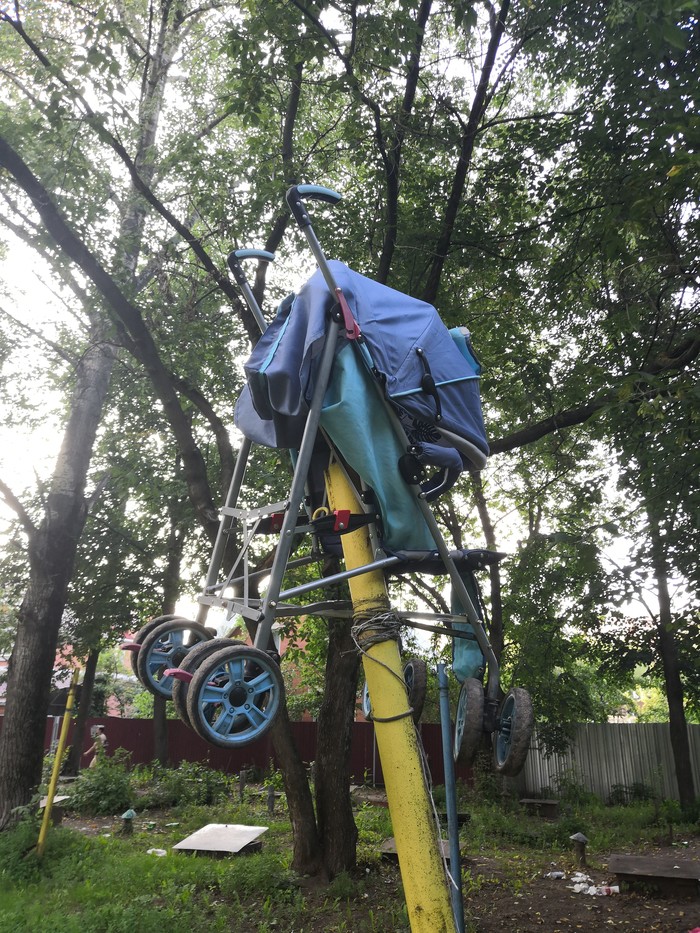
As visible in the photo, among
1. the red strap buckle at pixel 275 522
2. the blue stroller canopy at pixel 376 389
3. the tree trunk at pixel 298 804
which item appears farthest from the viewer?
the tree trunk at pixel 298 804

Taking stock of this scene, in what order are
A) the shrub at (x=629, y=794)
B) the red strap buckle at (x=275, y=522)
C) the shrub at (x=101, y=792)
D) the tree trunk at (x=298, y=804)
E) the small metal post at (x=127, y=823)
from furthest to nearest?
the shrub at (x=629, y=794), the shrub at (x=101, y=792), the small metal post at (x=127, y=823), the tree trunk at (x=298, y=804), the red strap buckle at (x=275, y=522)

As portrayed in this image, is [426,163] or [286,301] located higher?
[426,163]

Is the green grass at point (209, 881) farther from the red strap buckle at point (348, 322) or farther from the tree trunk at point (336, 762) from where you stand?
the red strap buckle at point (348, 322)

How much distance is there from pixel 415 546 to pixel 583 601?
1017 centimetres

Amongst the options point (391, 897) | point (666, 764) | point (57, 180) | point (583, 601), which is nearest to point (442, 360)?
point (57, 180)

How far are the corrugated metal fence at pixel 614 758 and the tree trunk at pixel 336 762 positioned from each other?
11.0 m

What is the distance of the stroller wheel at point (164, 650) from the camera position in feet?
13.4

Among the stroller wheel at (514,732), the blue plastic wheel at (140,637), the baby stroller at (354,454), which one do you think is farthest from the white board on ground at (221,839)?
the stroller wheel at (514,732)

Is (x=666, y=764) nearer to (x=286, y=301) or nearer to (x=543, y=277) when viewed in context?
(x=543, y=277)

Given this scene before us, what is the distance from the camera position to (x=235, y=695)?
3184mm

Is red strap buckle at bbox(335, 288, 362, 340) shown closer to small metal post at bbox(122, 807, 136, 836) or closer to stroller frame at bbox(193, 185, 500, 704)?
stroller frame at bbox(193, 185, 500, 704)

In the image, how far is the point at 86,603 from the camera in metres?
14.0

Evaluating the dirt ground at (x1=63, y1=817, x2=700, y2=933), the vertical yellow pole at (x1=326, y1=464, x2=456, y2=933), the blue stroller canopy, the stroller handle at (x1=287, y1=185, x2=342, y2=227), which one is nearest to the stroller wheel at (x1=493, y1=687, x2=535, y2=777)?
the vertical yellow pole at (x1=326, y1=464, x2=456, y2=933)

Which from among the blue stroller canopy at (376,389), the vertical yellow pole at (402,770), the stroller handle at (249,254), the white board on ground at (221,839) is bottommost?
the white board on ground at (221,839)
